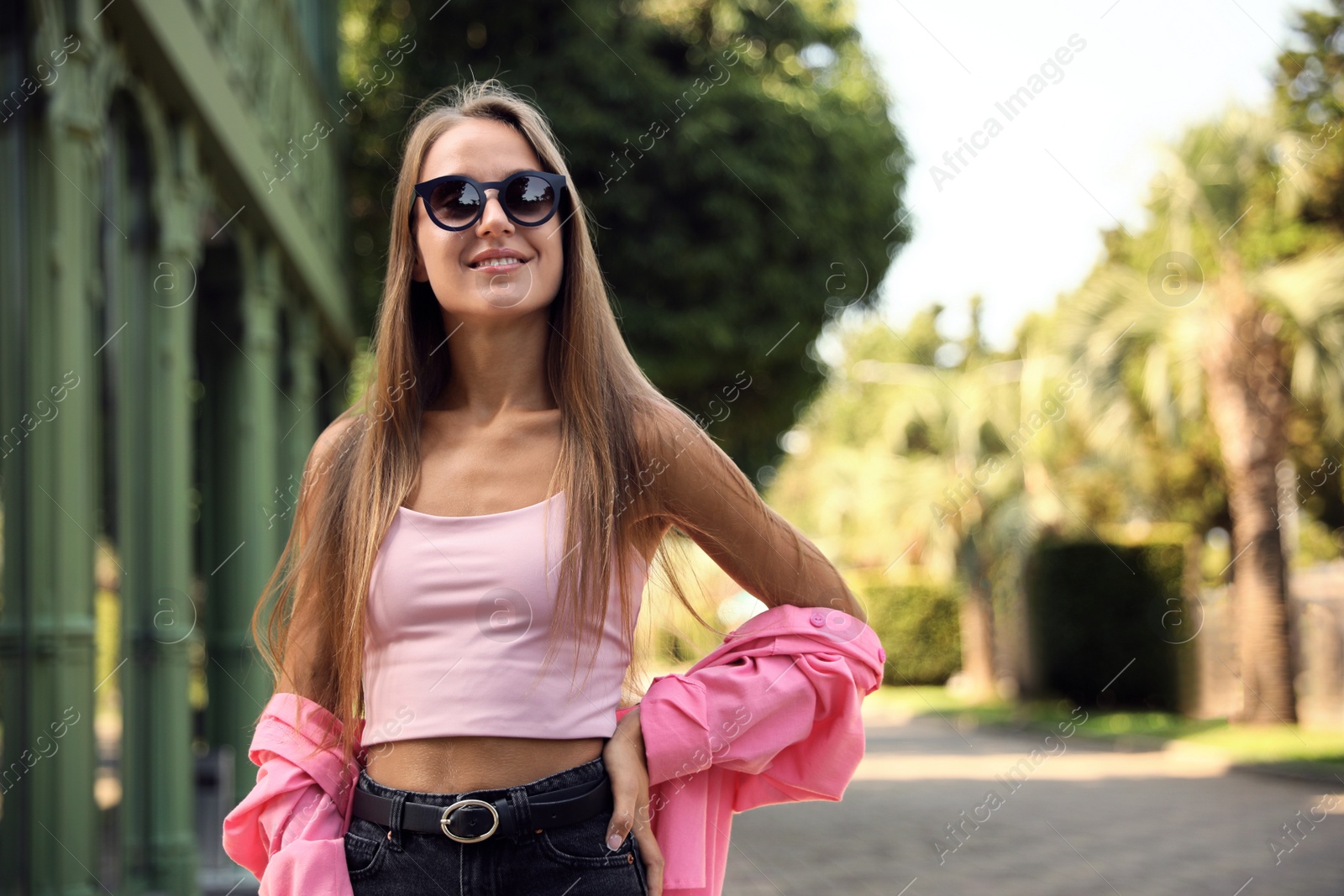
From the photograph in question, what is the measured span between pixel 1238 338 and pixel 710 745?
60.4 feet

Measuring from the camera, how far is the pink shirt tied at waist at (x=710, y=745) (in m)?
1.81

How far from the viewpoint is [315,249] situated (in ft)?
29.8

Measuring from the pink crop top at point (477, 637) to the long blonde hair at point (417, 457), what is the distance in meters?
0.03

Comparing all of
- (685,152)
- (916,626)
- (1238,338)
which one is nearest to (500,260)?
(685,152)

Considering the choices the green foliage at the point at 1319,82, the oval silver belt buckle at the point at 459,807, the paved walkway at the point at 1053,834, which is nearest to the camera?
the oval silver belt buckle at the point at 459,807

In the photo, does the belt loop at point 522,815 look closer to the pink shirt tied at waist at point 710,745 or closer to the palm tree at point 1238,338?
the pink shirt tied at waist at point 710,745

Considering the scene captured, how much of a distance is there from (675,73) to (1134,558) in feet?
50.4

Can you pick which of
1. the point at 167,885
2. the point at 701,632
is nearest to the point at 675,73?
the point at 167,885

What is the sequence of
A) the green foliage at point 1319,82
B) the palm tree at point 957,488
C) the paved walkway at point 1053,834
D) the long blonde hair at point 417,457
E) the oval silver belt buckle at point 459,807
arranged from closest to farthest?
the oval silver belt buckle at point 459,807, the long blonde hair at point 417,457, the paved walkway at point 1053,834, the green foliage at point 1319,82, the palm tree at point 957,488

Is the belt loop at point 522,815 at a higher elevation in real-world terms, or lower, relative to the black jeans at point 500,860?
higher

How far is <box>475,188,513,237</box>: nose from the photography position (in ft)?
6.07

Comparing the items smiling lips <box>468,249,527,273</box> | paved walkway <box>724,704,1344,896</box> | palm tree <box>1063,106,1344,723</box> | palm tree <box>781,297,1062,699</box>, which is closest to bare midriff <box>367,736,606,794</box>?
smiling lips <box>468,249,527,273</box>

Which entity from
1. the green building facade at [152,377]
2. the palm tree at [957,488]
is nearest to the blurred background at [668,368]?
the green building facade at [152,377]

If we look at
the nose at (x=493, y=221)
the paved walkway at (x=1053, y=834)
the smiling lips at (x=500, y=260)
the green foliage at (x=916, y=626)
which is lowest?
the paved walkway at (x=1053, y=834)
